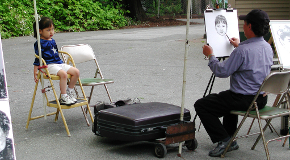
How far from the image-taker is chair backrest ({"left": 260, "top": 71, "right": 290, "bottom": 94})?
3647 mm

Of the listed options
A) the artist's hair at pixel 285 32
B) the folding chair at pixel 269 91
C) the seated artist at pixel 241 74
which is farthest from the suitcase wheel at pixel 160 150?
the artist's hair at pixel 285 32

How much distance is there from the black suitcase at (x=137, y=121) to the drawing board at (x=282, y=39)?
170cm

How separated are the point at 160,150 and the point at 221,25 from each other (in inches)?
64.0

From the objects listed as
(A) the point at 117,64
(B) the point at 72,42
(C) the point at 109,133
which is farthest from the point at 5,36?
(C) the point at 109,133

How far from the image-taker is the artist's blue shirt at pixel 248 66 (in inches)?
151

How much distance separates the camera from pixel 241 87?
3.91 m

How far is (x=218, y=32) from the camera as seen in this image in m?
4.42

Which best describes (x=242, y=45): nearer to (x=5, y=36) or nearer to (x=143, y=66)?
(x=143, y=66)

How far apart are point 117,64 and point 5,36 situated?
7.03 m

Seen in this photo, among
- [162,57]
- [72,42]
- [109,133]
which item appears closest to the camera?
[109,133]

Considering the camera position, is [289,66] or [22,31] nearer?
[289,66]

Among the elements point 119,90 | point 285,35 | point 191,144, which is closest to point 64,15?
point 119,90

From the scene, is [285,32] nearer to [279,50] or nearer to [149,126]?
[279,50]

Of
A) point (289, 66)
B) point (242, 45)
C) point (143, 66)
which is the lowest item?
point (143, 66)
